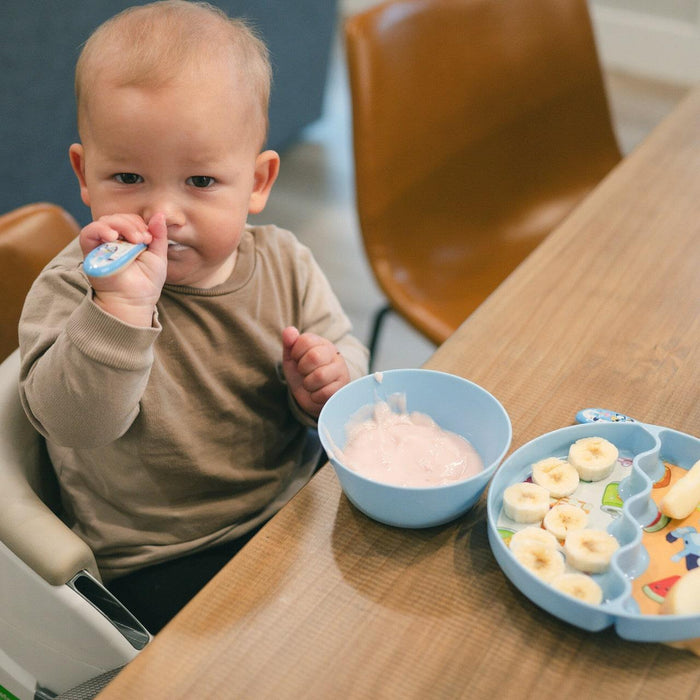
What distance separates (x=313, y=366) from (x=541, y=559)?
0.39 m

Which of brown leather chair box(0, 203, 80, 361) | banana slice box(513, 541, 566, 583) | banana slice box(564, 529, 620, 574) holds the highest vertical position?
brown leather chair box(0, 203, 80, 361)

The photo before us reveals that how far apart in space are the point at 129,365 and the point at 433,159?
1025 mm

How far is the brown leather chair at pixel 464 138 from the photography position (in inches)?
59.9

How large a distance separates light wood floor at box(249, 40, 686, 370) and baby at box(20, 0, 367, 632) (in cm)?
117

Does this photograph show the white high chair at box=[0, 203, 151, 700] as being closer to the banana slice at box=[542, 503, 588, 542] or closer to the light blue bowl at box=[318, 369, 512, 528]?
the light blue bowl at box=[318, 369, 512, 528]

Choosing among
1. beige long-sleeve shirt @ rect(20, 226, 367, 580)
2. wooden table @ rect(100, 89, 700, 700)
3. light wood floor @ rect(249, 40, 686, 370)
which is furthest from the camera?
light wood floor @ rect(249, 40, 686, 370)

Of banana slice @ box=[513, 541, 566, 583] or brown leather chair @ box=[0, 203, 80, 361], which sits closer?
banana slice @ box=[513, 541, 566, 583]

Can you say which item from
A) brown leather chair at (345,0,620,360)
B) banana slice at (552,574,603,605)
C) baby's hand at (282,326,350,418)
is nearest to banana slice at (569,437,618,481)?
banana slice at (552,574,603,605)

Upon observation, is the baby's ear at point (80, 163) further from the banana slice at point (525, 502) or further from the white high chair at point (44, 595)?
the banana slice at point (525, 502)

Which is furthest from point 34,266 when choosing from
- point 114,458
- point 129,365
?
point 129,365

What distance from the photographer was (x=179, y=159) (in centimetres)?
84

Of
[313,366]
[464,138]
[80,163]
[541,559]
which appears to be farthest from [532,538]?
[464,138]

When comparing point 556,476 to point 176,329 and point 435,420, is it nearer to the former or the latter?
point 435,420

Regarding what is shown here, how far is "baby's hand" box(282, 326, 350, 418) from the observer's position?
94 cm
